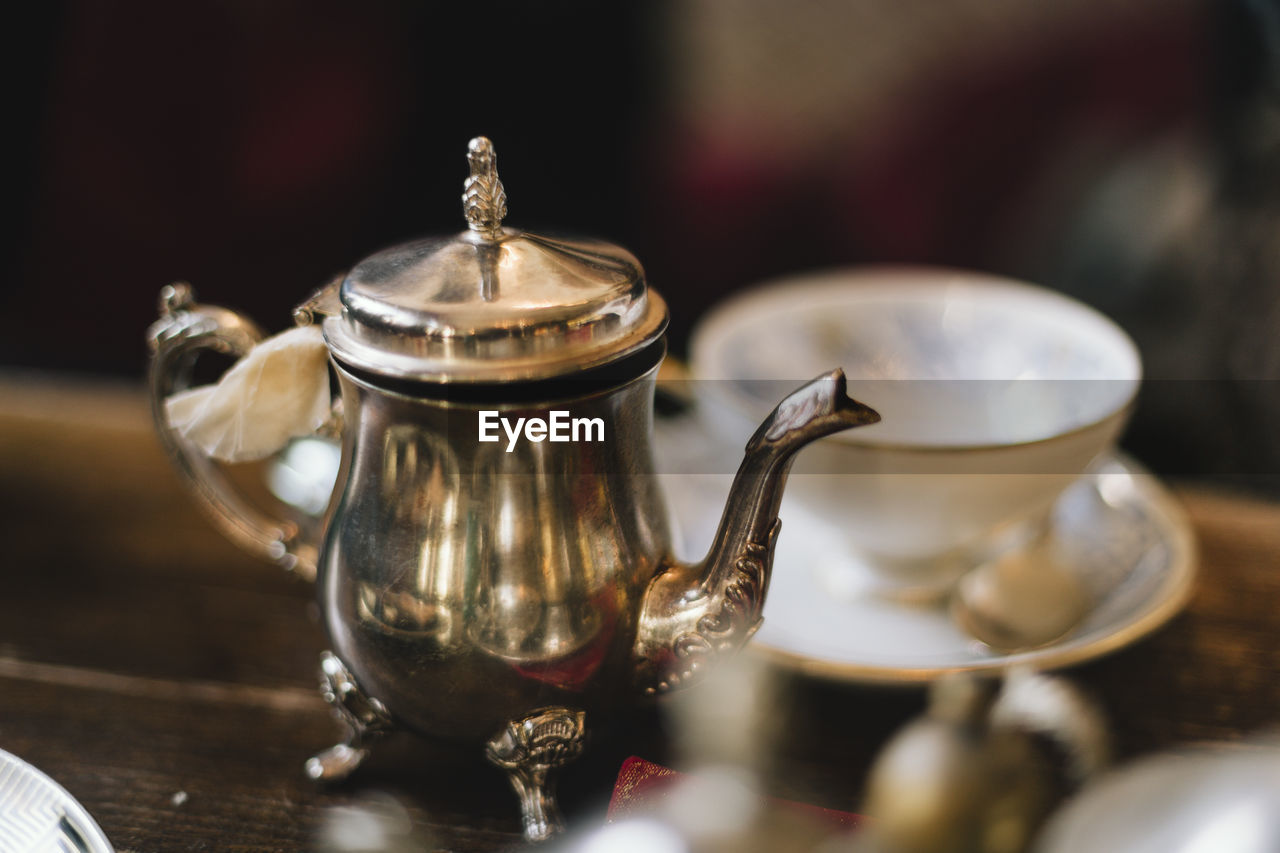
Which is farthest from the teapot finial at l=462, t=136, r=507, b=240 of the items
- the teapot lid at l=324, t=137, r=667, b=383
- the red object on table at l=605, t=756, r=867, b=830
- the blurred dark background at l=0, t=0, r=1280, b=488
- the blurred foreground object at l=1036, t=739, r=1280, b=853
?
the blurred dark background at l=0, t=0, r=1280, b=488

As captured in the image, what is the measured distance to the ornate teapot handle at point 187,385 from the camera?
1.49 ft

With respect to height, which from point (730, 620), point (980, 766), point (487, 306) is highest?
point (487, 306)

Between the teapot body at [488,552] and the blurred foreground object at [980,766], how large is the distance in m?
0.15

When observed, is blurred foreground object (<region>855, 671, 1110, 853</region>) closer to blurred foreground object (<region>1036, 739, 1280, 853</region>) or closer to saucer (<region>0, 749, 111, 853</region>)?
blurred foreground object (<region>1036, 739, 1280, 853</region>)

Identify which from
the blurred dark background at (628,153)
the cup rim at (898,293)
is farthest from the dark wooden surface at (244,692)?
the blurred dark background at (628,153)

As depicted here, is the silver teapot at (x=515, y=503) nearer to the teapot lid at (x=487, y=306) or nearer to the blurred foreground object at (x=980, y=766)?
the teapot lid at (x=487, y=306)

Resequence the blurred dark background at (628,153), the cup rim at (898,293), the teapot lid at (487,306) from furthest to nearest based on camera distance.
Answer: the blurred dark background at (628,153) → the cup rim at (898,293) → the teapot lid at (487,306)

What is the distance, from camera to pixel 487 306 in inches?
14.1

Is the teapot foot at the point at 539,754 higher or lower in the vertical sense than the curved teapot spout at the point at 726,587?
lower

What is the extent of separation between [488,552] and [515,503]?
0.9 inches

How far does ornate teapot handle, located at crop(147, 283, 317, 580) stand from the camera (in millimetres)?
454

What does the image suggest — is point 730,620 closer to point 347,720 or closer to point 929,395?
point 347,720

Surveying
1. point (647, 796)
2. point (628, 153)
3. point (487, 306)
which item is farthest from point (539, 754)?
point (628, 153)

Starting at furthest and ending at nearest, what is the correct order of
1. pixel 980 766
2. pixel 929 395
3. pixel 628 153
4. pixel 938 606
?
pixel 628 153
pixel 929 395
pixel 938 606
pixel 980 766
